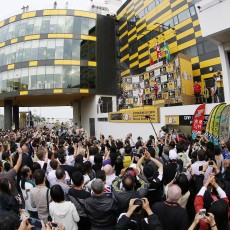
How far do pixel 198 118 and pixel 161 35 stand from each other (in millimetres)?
12200

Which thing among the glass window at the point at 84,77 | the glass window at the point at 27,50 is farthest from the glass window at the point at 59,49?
the glass window at the point at 27,50

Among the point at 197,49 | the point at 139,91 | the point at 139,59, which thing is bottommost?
the point at 139,91

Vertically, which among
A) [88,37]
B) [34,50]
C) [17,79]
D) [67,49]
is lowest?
[17,79]

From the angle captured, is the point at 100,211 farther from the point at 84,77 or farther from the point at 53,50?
the point at 53,50

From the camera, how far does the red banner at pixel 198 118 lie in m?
12.6

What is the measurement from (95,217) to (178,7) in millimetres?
20814

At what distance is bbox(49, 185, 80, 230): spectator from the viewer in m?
3.32

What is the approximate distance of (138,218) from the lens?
2723 millimetres

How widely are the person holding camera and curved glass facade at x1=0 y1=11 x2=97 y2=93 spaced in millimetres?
24693

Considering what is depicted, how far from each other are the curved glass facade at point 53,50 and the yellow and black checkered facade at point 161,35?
435 cm

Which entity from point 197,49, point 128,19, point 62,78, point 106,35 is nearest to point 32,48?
point 62,78

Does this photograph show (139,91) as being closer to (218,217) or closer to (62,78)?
(62,78)

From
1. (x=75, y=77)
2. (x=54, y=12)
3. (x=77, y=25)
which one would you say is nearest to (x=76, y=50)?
(x=77, y=25)

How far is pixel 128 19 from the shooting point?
93.0ft
